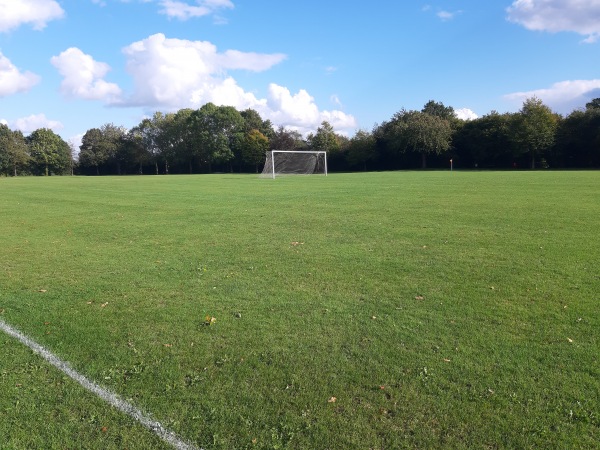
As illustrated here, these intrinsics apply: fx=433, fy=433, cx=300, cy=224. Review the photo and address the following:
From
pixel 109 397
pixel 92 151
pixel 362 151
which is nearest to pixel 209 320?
pixel 109 397

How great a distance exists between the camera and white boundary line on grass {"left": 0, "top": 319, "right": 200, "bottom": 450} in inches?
127

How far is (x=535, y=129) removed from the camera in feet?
198

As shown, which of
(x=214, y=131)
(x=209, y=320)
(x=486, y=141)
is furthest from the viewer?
(x=214, y=131)

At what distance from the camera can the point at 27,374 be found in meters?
4.14

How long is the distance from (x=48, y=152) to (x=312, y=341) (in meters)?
104

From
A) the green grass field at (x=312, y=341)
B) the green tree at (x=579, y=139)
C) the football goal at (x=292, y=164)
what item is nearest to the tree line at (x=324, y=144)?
the green tree at (x=579, y=139)

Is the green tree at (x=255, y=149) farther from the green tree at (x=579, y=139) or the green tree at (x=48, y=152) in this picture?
the green tree at (x=579, y=139)

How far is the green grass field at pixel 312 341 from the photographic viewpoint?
337 cm

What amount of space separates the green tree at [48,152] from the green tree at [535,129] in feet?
291

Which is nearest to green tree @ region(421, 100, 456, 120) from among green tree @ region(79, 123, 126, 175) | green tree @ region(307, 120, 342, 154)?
green tree @ region(307, 120, 342, 154)

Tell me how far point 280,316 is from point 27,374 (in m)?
2.74

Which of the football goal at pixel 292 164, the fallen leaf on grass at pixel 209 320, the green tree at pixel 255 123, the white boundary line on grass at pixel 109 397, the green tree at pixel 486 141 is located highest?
the green tree at pixel 255 123

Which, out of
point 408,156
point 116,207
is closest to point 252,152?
point 408,156

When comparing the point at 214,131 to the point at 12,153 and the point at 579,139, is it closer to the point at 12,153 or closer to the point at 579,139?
the point at 12,153
